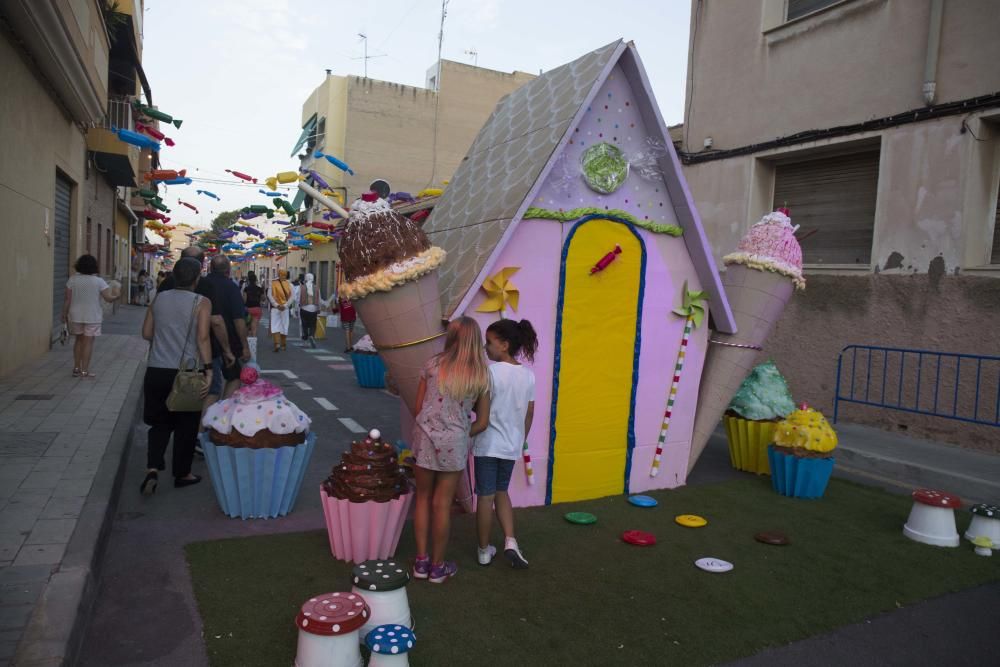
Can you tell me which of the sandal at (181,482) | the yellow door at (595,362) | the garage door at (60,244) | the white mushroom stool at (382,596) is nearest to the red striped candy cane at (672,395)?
the yellow door at (595,362)

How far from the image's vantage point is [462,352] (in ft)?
13.1

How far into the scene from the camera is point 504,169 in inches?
221

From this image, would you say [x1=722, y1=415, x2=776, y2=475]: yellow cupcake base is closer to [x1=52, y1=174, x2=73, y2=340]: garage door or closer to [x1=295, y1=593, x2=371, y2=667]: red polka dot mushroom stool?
[x1=295, y1=593, x2=371, y2=667]: red polka dot mushroom stool

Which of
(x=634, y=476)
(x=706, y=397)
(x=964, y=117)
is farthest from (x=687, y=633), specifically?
(x=964, y=117)

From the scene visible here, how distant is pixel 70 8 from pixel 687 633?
1149 cm

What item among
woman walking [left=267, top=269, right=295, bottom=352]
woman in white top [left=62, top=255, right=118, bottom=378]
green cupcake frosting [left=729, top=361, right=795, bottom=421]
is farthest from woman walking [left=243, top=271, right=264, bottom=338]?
green cupcake frosting [left=729, top=361, right=795, bottom=421]

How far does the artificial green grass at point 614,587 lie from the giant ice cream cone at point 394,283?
1305 millimetres

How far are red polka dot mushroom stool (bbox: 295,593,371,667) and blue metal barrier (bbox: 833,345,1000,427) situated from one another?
7.01 m

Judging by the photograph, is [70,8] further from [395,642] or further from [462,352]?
[395,642]

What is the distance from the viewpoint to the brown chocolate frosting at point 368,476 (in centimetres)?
420

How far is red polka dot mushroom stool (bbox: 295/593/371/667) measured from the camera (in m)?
2.85

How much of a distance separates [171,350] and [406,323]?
1993mm

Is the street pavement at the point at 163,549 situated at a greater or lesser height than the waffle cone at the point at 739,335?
lesser

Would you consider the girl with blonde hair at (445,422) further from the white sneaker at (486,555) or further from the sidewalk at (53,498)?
the sidewalk at (53,498)
